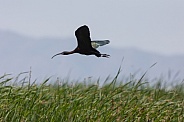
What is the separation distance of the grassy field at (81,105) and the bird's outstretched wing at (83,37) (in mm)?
1740

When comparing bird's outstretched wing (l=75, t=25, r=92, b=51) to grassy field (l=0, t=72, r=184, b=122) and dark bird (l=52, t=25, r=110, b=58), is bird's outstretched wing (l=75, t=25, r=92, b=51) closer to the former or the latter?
dark bird (l=52, t=25, r=110, b=58)

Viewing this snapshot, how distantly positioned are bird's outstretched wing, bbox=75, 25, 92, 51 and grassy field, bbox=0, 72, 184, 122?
1.74 m

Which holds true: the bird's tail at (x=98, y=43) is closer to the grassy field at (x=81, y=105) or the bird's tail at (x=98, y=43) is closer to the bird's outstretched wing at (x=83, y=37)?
the bird's outstretched wing at (x=83, y=37)

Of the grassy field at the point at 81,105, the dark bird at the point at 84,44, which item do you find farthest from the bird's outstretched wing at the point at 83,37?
the grassy field at the point at 81,105

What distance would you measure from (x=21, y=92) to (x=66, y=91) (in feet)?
2.08

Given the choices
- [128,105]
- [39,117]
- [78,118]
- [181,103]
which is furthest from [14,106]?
[181,103]

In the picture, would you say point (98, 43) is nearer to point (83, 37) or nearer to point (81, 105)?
point (83, 37)

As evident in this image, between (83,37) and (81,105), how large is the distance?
7.94 feet

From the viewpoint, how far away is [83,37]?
190 inches

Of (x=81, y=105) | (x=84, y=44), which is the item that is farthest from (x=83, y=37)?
(x=81, y=105)

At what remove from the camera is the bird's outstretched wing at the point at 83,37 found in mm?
4793

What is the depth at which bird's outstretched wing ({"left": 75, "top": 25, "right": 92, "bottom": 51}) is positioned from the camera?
479cm

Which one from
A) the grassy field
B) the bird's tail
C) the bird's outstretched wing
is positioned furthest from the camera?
the grassy field

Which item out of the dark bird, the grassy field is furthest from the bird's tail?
the grassy field
